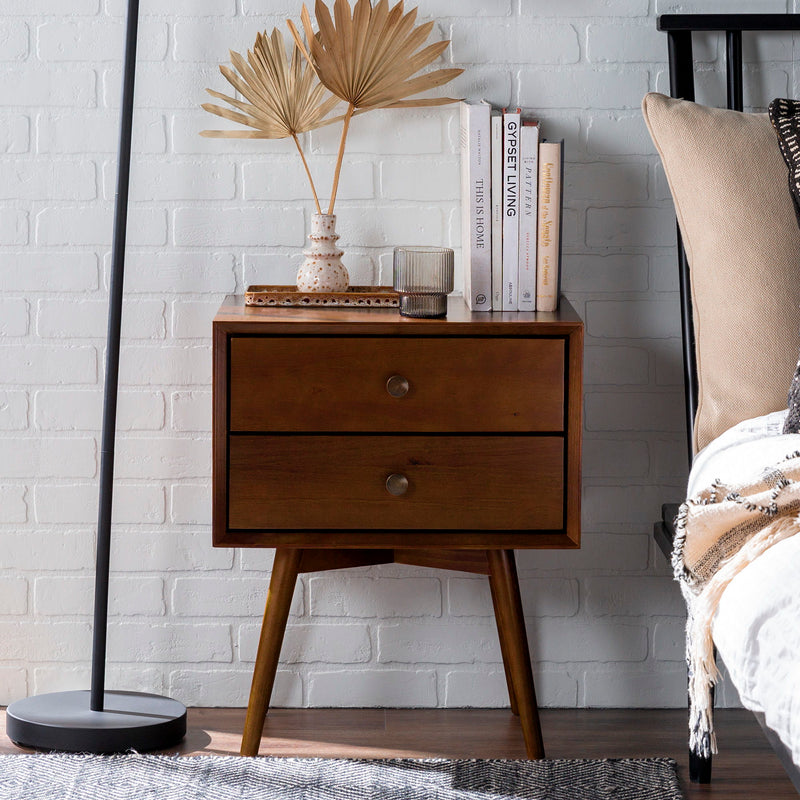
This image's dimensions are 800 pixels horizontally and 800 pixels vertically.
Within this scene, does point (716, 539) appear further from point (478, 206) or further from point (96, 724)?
point (96, 724)

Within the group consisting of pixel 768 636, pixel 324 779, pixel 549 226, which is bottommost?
pixel 324 779

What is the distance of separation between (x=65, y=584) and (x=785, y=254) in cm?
132

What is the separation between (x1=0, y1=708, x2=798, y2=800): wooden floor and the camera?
1661 millimetres

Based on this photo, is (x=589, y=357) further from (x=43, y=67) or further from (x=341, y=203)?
(x=43, y=67)

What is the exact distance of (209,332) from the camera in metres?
1.81

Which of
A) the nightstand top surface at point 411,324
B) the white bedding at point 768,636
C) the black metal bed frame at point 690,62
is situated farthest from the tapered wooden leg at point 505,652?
the white bedding at point 768,636

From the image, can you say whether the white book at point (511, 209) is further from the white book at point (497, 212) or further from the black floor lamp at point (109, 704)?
the black floor lamp at point (109, 704)

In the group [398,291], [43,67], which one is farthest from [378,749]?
[43,67]

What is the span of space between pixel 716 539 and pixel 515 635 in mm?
598

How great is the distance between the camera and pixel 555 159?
1.57 metres

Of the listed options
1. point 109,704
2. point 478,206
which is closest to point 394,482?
point 478,206

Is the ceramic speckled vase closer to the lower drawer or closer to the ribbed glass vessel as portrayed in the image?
the ribbed glass vessel

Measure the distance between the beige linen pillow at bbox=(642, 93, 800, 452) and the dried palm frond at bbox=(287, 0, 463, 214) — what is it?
0.40m

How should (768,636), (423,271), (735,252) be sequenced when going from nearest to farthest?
(768,636) < (735,252) < (423,271)
